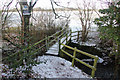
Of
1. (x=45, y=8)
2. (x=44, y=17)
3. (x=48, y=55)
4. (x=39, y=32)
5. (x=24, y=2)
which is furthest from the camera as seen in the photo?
(x=45, y=8)

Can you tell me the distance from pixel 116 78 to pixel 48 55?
4175mm

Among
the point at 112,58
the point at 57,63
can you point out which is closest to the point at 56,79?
the point at 57,63

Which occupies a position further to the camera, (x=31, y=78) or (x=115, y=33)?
(x=115, y=33)

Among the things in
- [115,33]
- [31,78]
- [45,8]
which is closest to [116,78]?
[115,33]

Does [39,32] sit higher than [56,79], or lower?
higher

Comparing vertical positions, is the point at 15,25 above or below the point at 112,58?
above

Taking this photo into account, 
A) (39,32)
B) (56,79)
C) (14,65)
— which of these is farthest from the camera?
(39,32)

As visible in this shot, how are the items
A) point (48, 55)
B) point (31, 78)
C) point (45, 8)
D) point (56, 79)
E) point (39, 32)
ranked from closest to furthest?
point (31, 78), point (56, 79), point (48, 55), point (39, 32), point (45, 8)

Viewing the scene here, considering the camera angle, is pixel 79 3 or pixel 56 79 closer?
pixel 56 79

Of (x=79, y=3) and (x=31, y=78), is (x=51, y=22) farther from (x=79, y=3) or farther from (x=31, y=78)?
(x=31, y=78)

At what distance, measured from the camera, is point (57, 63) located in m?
5.98

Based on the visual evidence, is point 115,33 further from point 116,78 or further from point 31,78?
point 31,78

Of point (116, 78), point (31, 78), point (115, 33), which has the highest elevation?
point (115, 33)

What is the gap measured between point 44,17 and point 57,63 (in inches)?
383
